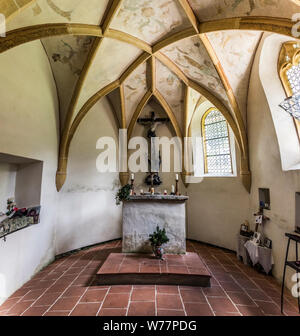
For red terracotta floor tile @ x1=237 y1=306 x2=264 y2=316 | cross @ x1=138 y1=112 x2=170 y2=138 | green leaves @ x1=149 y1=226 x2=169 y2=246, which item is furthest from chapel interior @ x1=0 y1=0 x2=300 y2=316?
cross @ x1=138 y1=112 x2=170 y2=138

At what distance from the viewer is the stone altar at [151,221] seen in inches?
179

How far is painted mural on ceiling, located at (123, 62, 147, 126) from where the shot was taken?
5.83 meters

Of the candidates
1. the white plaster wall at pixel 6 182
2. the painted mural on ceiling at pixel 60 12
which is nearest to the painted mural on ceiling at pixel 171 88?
the painted mural on ceiling at pixel 60 12

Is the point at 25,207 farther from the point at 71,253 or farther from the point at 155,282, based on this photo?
the point at 155,282

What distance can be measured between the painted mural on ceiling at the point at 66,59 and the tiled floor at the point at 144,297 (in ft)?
14.7

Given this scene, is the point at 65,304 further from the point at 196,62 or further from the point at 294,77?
the point at 294,77

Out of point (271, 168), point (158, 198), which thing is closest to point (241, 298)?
point (158, 198)

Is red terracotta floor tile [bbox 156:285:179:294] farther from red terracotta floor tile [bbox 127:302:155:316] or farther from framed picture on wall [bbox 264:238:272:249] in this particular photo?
framed picture on wall [bbox 264:238:272:249]

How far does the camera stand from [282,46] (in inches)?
148

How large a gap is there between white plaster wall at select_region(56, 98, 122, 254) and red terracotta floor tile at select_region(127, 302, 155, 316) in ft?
11.4

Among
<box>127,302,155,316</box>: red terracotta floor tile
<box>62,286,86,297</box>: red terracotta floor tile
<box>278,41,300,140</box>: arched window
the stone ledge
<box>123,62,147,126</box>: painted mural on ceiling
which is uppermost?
<box>123,62,147,126</box>: painted mural on ceiling

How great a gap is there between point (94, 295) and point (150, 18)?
5805 mm

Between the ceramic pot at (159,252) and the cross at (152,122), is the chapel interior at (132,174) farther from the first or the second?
the cross at (152,122)
